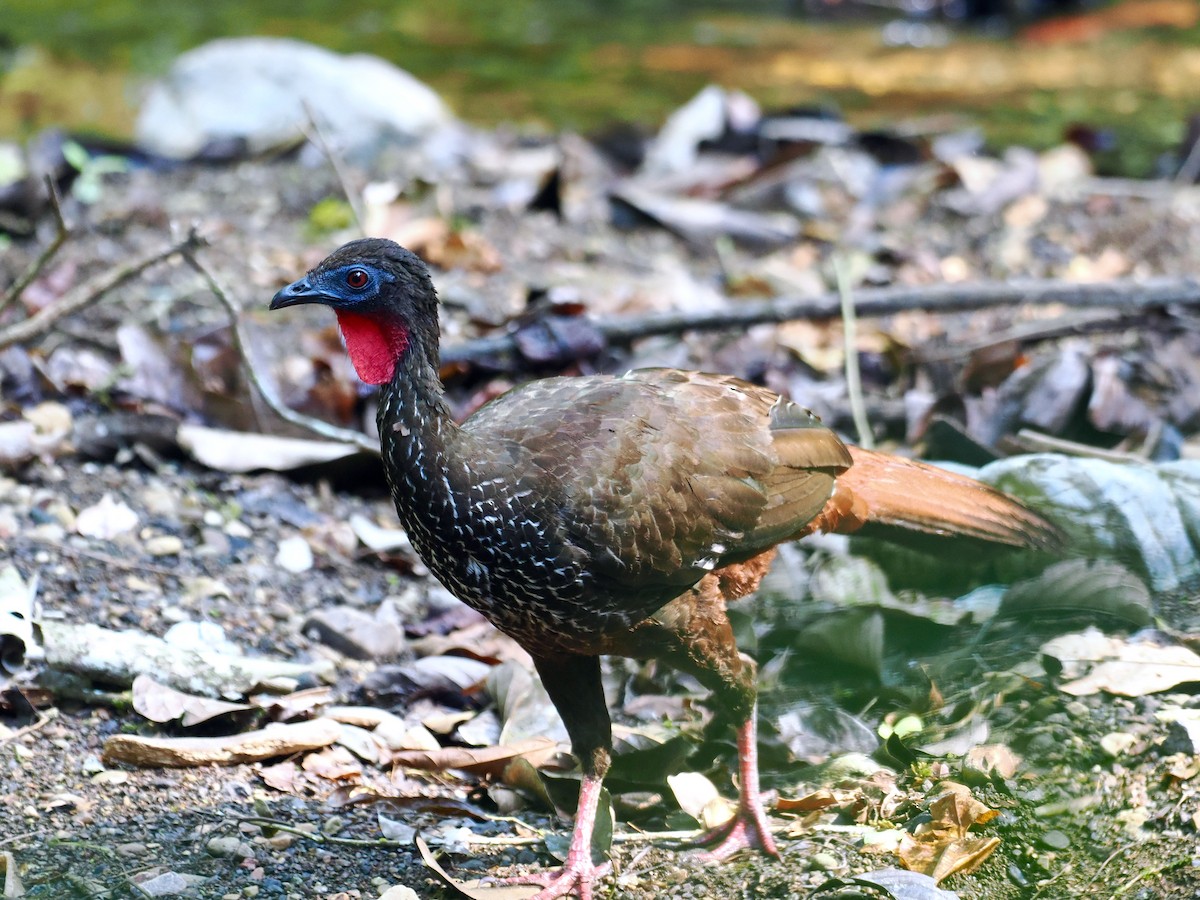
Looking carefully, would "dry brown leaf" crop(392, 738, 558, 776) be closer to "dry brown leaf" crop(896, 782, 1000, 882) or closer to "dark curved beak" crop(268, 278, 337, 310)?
"dry brown leaf" crop(896, 782, 1000, 882)

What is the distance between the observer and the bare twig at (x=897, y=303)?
488 cm

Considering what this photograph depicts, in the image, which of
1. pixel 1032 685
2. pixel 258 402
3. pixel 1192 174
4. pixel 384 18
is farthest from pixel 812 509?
pixel 384 18

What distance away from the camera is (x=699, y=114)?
763cm

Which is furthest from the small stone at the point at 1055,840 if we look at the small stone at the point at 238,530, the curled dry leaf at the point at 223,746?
the small stone at the point at 238,530

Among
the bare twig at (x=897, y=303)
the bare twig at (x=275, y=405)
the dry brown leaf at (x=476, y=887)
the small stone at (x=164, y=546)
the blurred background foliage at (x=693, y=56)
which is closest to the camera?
the dry brown leaf at (x=476, y=887)

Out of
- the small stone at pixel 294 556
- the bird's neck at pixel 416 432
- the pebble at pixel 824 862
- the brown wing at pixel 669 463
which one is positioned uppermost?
the bird's neck at pixel 416 432

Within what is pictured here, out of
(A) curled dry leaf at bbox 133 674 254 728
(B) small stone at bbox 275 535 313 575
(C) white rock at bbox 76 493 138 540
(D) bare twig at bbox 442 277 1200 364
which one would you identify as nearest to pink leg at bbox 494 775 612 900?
(A) curled dry leaf at bbox 133 674 254 728

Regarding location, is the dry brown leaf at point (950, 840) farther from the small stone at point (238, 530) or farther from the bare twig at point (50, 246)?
the bare twig at point (50, 246)

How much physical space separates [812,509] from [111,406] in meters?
2.47

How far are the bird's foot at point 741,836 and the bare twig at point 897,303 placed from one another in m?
2.03

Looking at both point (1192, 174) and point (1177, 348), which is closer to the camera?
point (1177, 348)

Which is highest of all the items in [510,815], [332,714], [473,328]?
[473,328]

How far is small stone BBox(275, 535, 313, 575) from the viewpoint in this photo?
13.3 ft

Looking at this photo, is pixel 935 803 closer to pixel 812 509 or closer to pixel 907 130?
pixel 812 509
